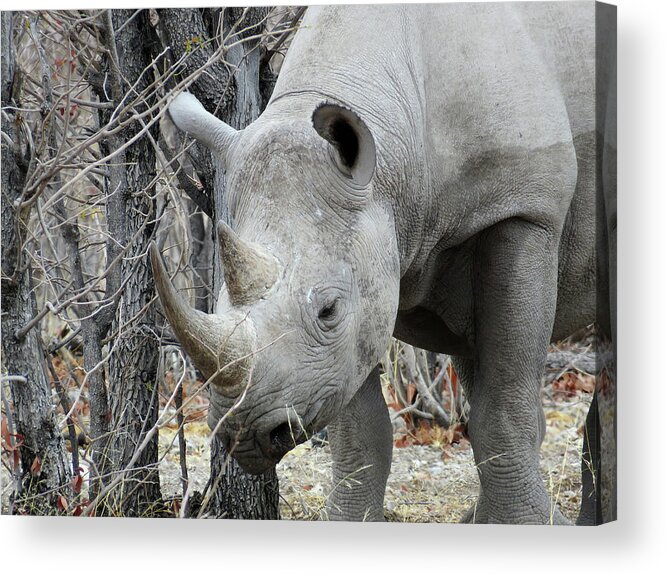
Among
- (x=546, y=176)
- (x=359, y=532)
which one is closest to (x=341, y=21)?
(x=546, y=176)

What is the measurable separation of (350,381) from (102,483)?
1210mm

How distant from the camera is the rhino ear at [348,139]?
11.5 ft

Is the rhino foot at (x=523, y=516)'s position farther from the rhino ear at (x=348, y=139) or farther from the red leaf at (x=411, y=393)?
the rhino ear at (x=348, y=139)

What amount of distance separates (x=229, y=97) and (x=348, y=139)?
3.30ft

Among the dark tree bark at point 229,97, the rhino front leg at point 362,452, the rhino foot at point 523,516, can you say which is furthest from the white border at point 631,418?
the dark tree bark at point 229,97

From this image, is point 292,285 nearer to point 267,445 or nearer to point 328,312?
point 328,312

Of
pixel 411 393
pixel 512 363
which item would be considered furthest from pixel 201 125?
pixel 411 393

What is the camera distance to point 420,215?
391 centimetres

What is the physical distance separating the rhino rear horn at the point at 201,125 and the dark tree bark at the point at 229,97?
379 mm

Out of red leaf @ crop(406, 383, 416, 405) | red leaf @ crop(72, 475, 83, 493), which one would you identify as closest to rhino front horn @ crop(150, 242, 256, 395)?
red leaf @ crop(72, 475, 83, 493)

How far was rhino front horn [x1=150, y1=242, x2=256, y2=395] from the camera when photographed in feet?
10.5

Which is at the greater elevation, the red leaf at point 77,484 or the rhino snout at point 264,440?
the rhino snout at point 264,440

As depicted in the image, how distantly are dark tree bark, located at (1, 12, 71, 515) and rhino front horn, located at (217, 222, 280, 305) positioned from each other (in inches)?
49.7

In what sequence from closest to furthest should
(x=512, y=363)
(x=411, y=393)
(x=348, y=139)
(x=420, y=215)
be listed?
(x=348, y=139)
(x=420, y=215)
(x=512, y=363)
(x=411, y=393)
